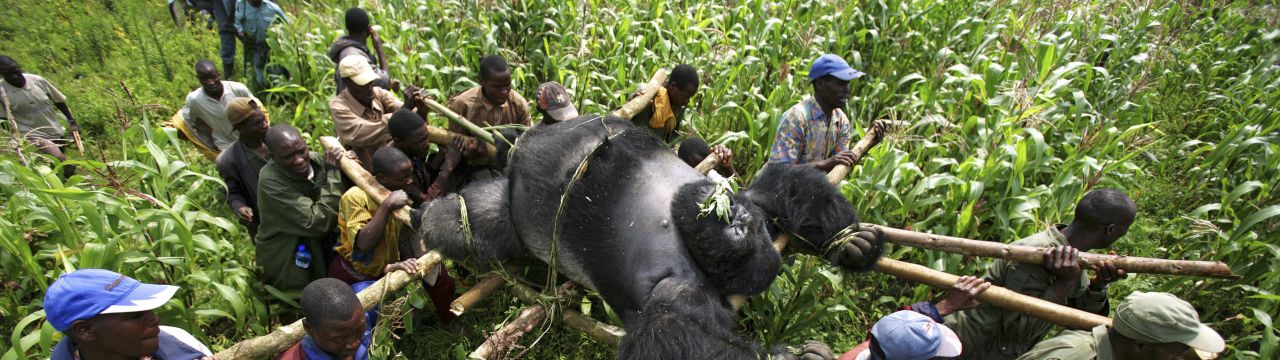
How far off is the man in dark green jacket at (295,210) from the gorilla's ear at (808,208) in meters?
2.58

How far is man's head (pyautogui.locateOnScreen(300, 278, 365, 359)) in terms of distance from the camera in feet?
8.08

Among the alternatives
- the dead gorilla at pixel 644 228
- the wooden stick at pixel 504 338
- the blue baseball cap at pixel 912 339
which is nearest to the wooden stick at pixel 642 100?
the dead gorilla at pixel 644 228

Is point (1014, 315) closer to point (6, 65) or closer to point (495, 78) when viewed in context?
point (495, 78)

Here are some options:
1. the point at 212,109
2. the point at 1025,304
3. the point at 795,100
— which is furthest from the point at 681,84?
the point at 212,109

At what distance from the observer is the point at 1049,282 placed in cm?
299

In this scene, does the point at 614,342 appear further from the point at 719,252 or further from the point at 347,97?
the point at 347,97

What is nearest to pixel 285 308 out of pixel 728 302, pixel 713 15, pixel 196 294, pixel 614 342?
pixel 196 294

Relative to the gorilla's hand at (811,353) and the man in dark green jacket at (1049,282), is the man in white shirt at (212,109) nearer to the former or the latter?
the gorilla's hand at (811,353)

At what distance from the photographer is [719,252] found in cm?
270

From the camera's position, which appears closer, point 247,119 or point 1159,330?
point 1159,330

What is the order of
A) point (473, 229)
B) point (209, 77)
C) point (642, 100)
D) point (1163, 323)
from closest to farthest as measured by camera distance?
1. point (1163, 323)
2. point (473, 229)
3. point (642, 100)
4. point (209, 77)

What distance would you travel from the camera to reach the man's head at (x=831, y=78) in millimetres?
4281

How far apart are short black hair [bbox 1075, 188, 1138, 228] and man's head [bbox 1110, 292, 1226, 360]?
1.87 ft

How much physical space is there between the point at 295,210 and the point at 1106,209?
169 inches
